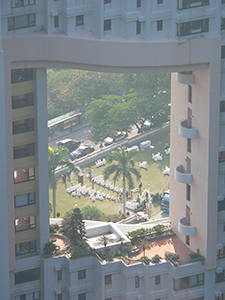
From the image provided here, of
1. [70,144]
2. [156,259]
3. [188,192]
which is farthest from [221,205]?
[70,144]

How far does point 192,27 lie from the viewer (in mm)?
69375

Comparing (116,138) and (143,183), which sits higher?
(116,138)

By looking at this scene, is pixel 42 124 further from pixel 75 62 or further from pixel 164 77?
pixel 164 77

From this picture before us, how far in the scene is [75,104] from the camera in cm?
13912

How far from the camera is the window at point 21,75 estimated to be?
70.2m

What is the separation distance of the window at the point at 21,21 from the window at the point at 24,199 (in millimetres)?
15689

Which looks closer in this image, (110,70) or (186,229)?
(110,70)

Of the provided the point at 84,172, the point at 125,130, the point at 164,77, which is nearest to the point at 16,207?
the point at 84,172

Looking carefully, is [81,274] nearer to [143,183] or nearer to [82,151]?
[143,183]

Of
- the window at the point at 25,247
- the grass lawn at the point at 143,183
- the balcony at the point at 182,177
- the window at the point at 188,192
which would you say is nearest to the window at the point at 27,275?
the window at the point at 25,247

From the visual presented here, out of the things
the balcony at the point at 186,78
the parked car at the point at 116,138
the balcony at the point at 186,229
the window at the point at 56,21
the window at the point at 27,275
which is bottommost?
the window at the point at 27,275

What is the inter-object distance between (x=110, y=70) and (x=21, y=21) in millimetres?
8981

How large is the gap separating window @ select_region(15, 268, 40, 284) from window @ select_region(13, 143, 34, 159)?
11086 millimetres

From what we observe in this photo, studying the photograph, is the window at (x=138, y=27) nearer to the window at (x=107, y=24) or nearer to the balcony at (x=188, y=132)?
the window at (x=107, y=24)
